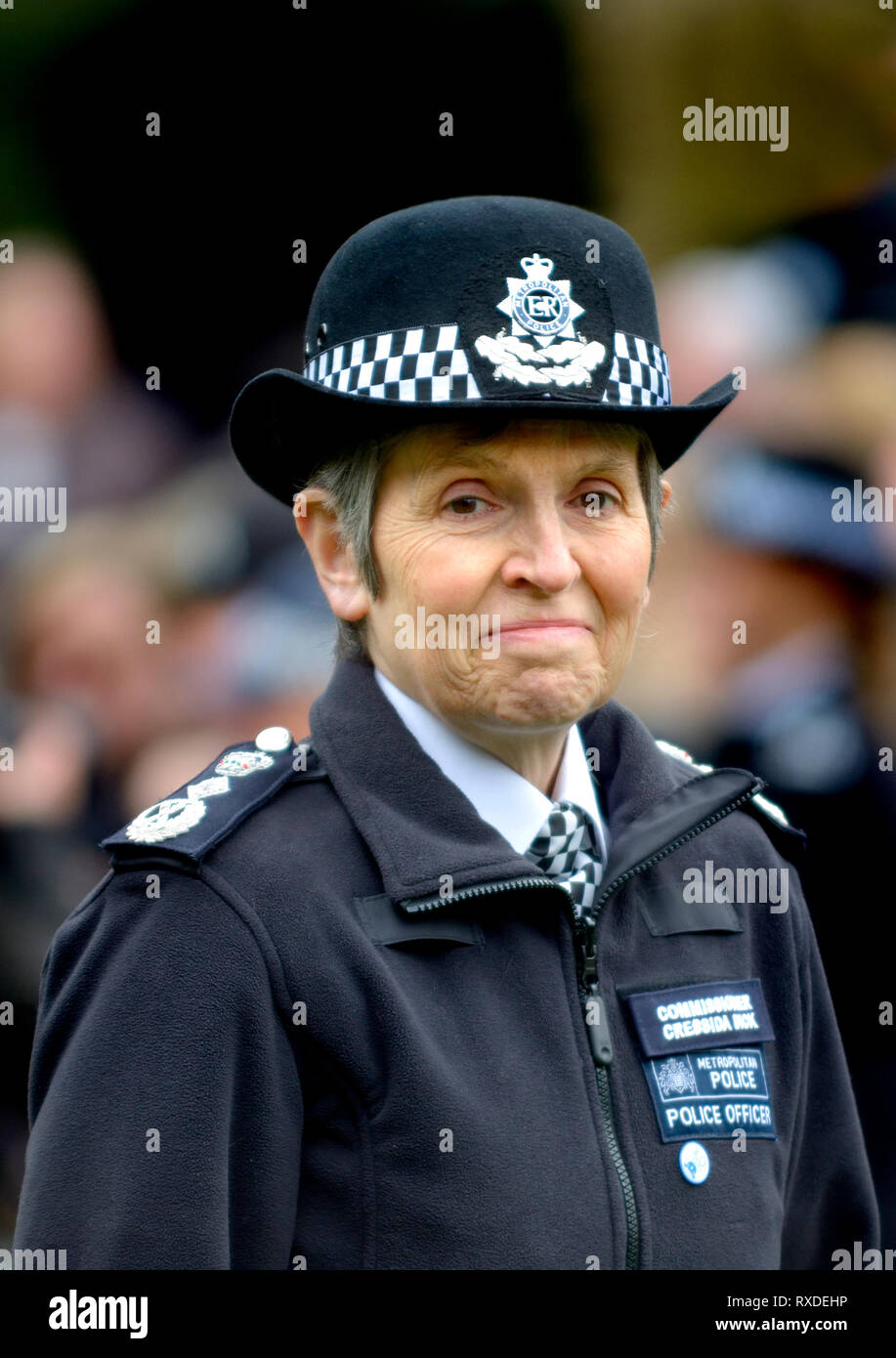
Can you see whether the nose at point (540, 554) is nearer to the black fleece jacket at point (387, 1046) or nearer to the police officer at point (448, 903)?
the police officer at point (448, 903)

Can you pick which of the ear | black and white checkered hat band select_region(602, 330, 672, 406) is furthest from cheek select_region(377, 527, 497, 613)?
black and white checkered hat band select_region(602, 330, 672, 406)

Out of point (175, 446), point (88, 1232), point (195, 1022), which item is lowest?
point (88, 1232)

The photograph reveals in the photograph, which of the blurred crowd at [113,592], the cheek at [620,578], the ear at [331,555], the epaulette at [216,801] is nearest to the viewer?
the epaulette at [216,801]

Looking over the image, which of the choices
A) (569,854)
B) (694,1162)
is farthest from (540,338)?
(694,1162)

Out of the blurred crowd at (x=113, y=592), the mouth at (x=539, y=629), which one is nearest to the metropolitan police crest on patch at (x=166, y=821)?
the mouth at (x=539, y=629)

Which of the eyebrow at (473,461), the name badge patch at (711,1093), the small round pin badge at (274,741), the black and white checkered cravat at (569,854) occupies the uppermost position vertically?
the eyebrow at (473,461)

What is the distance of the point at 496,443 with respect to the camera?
1985 millimetres

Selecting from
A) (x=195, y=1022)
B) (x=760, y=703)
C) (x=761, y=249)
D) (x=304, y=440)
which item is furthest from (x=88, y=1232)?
(x=761, y=249)

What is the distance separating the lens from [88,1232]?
1808 mm

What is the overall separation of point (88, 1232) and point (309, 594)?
2.52 metres

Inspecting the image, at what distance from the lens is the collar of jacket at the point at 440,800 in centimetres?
198

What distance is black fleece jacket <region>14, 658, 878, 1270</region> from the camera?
71.8 inches

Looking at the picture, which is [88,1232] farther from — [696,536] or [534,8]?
[534,8]

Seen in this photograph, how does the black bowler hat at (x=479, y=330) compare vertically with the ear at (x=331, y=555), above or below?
above
